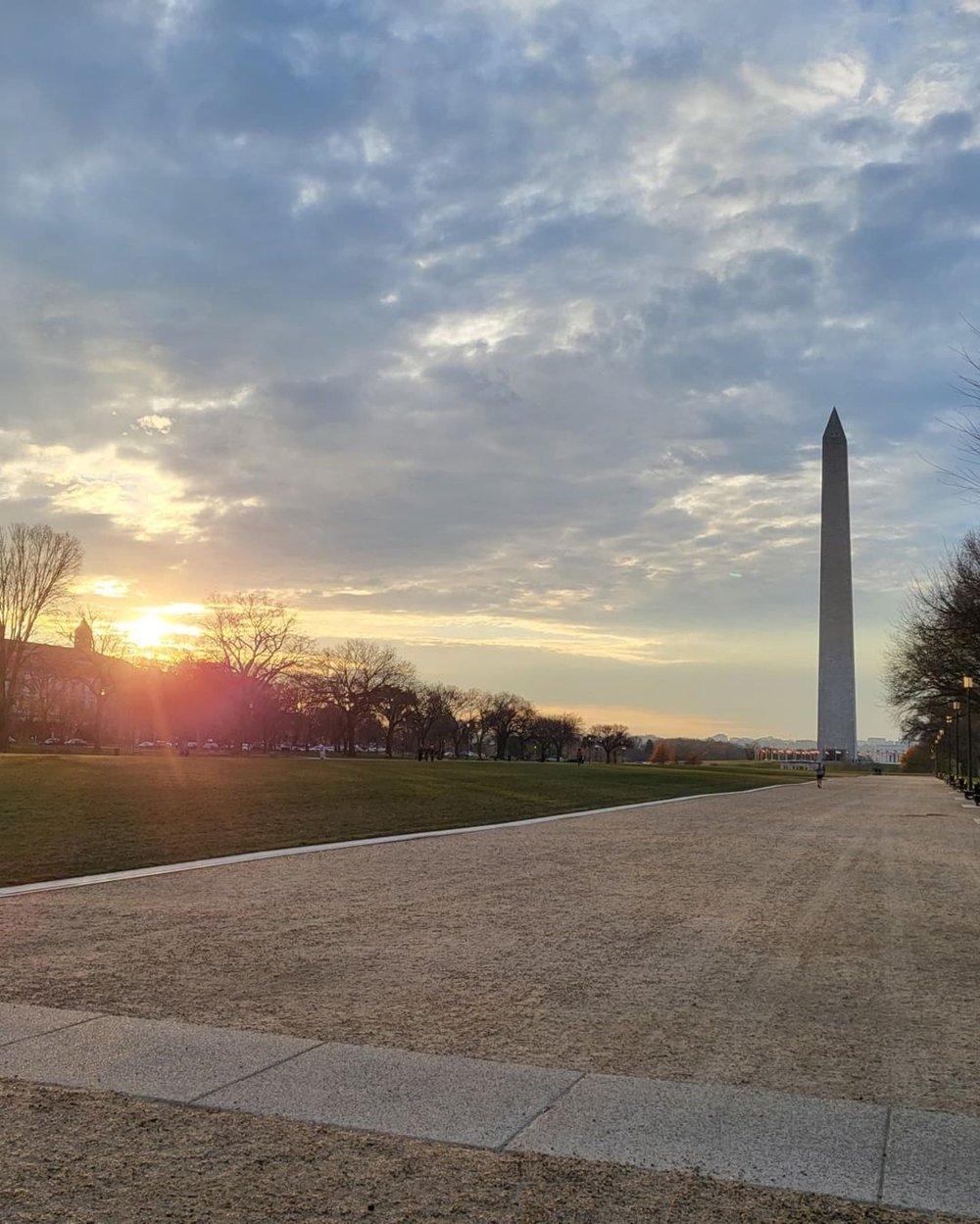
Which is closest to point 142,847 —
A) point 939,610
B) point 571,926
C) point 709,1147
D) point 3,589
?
point 571,926

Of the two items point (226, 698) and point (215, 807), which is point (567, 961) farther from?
point (226, 698)

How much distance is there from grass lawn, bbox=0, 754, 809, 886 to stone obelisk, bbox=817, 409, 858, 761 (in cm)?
4458

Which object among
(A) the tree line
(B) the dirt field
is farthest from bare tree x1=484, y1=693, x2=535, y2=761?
(B) the dirt field

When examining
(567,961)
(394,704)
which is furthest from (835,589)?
(567,961)

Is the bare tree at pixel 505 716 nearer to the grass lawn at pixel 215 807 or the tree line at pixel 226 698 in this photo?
the tree line at pixel 226 698

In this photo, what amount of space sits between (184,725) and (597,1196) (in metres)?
106

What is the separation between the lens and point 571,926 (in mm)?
9883

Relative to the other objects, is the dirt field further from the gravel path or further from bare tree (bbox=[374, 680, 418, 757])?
bare tree (bbox=[374, 680, 418, 757])

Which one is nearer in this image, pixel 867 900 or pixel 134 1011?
pixel 134 1011

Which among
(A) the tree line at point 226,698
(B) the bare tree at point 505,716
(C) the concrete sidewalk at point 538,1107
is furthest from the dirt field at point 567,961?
(B) the bare tree at point 505,716

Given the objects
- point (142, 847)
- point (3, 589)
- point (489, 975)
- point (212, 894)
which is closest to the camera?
point (489, 975)

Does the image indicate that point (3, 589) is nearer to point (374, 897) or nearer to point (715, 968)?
point (374, 897)

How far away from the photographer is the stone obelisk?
78.8 m

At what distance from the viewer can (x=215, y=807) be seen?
22828 millimetres
